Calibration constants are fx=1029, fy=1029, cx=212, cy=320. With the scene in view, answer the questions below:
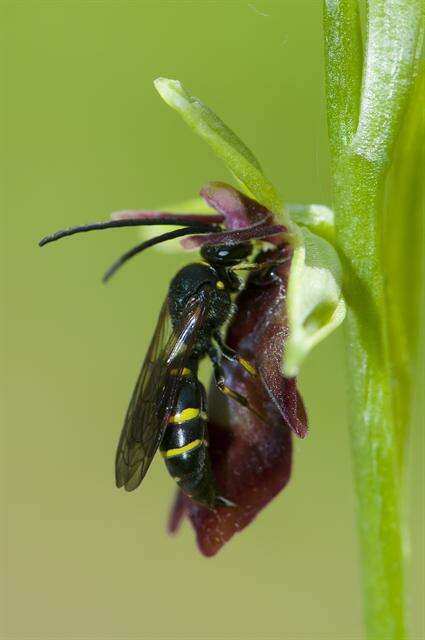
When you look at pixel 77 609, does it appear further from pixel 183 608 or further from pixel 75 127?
pixel 75 127

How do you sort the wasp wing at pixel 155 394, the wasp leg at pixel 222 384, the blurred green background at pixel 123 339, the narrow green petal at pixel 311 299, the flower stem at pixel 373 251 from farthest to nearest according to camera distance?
the blurred green background at pixel 123 339, the wasp leg at pixel 222 384, the wasp wing at pixel 155 394, the flower stem at pixel 373 251, the narrow green petal at pixel 311 299

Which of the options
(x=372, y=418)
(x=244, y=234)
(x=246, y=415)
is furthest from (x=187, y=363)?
(x=372, y=418)

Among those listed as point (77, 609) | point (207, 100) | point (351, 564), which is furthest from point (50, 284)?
point (351, 564)

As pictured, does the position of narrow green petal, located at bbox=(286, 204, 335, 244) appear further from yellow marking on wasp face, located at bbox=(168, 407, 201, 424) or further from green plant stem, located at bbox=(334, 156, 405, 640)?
yellow marking on wasp face, located at bbox=(168, 407, 201, 424)

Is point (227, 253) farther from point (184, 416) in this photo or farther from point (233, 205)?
point (184, 416)

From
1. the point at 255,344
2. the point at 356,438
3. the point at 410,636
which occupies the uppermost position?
the point at 255,344

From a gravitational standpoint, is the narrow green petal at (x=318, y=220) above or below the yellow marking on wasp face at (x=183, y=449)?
above

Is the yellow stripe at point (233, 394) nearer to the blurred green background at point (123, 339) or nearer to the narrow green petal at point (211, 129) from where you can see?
the narrow green petal at point (211, 129)

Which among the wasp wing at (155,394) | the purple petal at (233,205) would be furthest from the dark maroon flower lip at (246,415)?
the wasp wing at (155,394)
